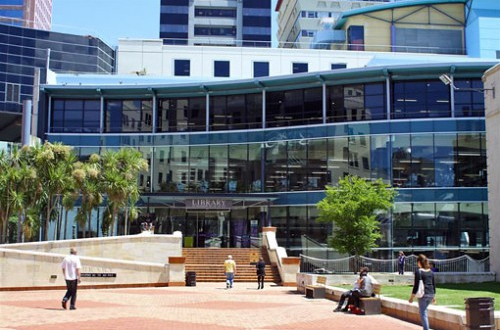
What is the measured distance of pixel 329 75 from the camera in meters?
42.7

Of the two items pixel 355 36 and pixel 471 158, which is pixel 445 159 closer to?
pixel 471 158

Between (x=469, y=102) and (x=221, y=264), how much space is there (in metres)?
18.4

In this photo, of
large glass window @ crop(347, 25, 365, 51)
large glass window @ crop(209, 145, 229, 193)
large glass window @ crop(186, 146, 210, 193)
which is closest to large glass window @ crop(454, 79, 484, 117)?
large glass window @ crop(209, 145, 229, 193)

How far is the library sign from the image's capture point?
4162cm

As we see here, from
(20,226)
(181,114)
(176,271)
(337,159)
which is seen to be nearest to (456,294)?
(176,271)

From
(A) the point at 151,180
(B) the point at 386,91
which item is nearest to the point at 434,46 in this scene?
(B) the point at 386,91

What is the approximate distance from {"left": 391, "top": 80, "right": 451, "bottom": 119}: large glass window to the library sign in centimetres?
1185

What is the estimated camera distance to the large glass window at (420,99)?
135ft

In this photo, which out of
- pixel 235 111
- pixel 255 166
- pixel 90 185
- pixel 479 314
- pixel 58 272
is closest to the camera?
pixel 479 314

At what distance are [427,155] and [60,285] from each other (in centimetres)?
2305

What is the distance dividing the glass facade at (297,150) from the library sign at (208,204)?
0.31 metres

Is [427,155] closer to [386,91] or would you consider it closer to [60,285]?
[386,91]

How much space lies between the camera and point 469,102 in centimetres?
4081

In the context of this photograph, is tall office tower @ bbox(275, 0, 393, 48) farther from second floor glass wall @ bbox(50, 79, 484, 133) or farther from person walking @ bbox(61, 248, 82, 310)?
person walking @ bbox(61, 248, 82, 310)
